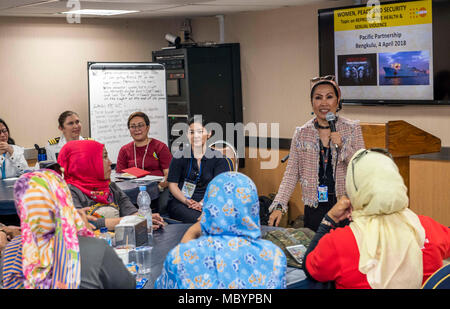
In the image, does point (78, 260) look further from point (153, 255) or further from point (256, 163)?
point (256, 163)

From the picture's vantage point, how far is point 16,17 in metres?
6.70

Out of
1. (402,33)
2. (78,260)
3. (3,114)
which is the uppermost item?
(402,33)

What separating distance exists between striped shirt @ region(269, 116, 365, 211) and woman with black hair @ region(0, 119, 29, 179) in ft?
9.53

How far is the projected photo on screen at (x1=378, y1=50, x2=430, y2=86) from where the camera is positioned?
5.30 meters

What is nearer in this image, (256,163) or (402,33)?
(402,33)

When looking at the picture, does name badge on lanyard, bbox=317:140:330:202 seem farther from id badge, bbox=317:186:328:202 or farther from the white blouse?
the white blouse

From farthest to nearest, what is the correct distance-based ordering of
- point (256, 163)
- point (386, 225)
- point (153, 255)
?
point (256, 163) → point (153, 255) → point (386, 225)

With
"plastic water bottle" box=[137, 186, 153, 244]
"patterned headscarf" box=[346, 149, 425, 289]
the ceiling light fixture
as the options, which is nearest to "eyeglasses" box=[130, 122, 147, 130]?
the ceiling light fixture

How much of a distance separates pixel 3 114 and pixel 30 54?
0.79m

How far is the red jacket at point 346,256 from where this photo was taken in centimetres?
228

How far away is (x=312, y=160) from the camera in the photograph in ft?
11.9

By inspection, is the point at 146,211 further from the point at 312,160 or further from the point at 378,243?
the point at 378,243

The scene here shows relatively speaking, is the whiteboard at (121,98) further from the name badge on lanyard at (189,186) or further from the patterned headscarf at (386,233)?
the patterned headscarf at (386,233)
